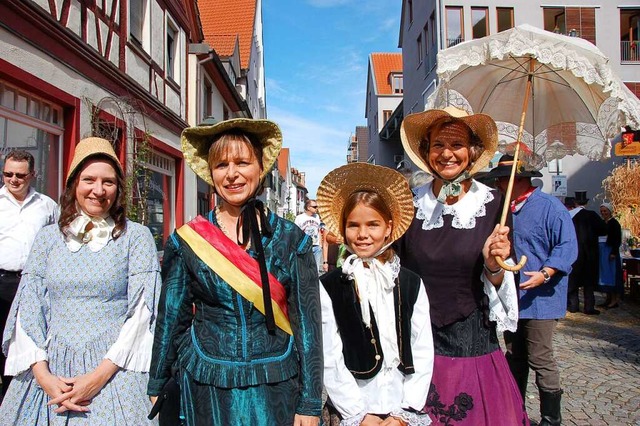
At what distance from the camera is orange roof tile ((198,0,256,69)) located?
2370cm

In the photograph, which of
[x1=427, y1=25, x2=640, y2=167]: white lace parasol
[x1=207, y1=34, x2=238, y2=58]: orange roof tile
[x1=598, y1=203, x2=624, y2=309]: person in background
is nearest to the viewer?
[x1=427, y1=25, x2=640, y2=167]: white lace parasol

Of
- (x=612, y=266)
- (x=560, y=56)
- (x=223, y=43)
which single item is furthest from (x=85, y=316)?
(x=223, y=43)

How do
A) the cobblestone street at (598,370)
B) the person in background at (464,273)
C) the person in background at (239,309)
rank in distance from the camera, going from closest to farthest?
the person in background at (239,309) < the person in background at (464,273) < the cobblestone street at (598,370)

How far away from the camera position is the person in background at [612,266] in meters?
8.61

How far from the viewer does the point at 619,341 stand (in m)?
6.36

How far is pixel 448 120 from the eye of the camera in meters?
2.45

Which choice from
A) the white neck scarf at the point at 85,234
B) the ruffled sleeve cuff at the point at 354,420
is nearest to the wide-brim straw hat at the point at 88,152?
the white neck scarf at the point at 85,234

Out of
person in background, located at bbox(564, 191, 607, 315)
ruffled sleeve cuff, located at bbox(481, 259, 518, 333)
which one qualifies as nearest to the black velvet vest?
ruffled sleeve cuff, located at bbox(481, 259, 518, 333)

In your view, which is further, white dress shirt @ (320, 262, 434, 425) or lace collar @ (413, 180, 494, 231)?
lace collar @ (413, 180, 494, 231)

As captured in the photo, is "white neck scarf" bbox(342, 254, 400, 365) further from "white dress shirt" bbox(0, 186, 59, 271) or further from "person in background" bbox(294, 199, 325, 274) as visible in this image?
"person in background" bbox(294, 199, 325, 274)

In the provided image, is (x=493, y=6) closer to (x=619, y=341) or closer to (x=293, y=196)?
(x=619, y=341)

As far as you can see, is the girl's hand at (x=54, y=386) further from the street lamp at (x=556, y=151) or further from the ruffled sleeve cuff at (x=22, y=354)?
the street lamp at (x=556, y=151)

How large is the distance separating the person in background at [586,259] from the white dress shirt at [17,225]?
25.2 feet

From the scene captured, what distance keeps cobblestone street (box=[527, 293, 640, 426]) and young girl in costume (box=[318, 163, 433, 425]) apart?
2.42 metres
